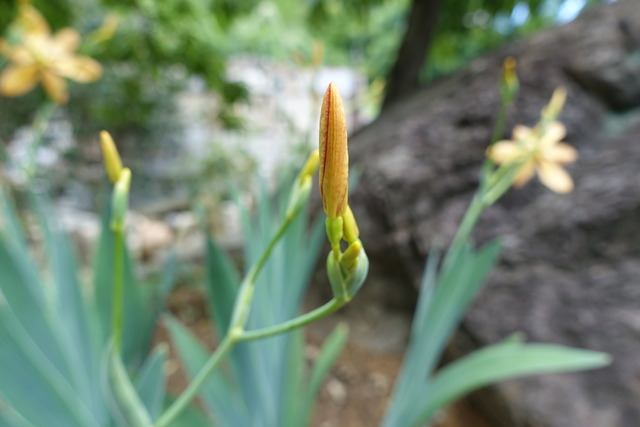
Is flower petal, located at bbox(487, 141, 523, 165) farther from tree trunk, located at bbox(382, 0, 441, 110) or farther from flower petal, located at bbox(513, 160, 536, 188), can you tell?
tree trunk, located at bbox(382, 0, 441, 110)

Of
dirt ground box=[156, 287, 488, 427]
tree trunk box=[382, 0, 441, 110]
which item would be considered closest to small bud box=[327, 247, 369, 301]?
dirt ground box=[156, 287, 488, 427]

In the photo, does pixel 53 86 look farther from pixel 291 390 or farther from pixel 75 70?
pixel 291 390

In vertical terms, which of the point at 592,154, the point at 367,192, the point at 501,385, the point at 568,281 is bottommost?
the point at 501,385

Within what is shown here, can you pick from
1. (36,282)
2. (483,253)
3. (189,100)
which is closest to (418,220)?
(483,253)

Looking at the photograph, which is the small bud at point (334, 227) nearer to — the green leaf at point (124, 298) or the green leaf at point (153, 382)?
the green leaf at point (153, 382)

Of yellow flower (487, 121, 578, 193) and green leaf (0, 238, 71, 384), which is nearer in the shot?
green leaf (0, 238, 71, 384)

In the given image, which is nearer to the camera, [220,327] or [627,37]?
[220,327]

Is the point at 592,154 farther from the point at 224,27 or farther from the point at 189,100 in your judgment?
the point at 189,100
